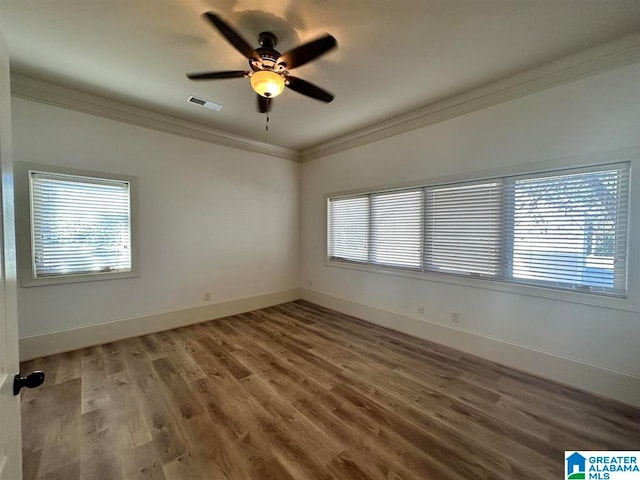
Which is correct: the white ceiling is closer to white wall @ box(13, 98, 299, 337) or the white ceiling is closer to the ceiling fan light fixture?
the ceiling fan light fixture

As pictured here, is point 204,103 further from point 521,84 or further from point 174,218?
point 521,84

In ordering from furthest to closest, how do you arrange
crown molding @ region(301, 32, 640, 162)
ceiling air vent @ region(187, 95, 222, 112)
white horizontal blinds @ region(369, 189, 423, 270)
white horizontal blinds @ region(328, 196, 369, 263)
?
white horizontal blinds @ region(328, 196, 369, 263)
white horizontal blinds @ region(369, 189, 423, 270)
ceiling air vent @ region(187, 95, 222, 112)
crown molding @ region(301, 32, 640, 162)

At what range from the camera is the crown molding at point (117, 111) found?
108 inches

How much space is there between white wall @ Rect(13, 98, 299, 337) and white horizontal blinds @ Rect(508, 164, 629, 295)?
3641 millimetres

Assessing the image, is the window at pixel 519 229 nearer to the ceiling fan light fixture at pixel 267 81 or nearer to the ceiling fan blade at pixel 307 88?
the ceiling fan blade at pixel 307 88

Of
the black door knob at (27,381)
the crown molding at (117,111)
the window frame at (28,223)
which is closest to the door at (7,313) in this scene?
the black door knob at (27,381)

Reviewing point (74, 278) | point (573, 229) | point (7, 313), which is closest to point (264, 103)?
point (7, 313)

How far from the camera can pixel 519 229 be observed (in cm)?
265

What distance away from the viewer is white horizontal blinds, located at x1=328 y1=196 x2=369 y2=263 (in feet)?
13.8

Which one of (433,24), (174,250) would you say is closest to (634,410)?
(433,24)

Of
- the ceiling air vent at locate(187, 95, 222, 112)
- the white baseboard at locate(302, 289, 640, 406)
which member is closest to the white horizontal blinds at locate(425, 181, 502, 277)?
the white baseboard at locate(302, 289, 640, 406)

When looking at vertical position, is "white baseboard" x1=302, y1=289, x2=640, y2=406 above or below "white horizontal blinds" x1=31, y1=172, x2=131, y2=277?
below

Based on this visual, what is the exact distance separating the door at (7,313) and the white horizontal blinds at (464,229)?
3502 millimetres

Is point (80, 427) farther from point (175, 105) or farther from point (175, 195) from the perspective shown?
point (175, 105)
